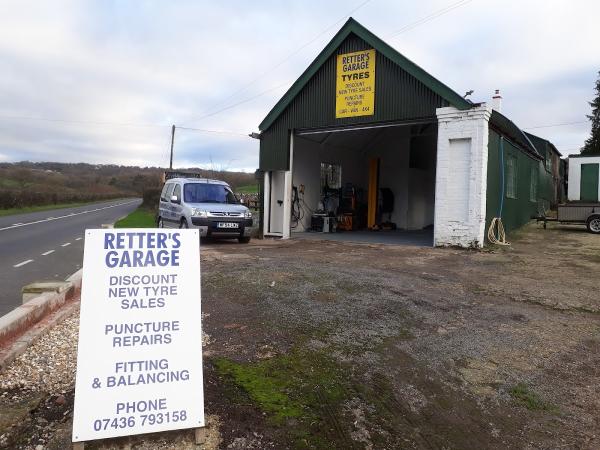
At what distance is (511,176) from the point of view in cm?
1716

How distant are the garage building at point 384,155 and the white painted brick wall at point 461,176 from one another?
27 mm

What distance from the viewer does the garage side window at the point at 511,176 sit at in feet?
54.1

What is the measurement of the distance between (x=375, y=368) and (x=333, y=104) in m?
12.2

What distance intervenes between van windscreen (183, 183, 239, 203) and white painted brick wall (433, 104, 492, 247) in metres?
6.53

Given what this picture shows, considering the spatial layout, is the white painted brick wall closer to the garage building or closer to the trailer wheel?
the garage building

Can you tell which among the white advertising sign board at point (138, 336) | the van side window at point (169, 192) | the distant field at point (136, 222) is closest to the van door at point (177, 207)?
the van side window at point (169, 192)

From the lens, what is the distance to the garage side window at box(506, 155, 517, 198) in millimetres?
16491

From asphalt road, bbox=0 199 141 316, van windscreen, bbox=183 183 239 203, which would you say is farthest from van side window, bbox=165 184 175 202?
asphalt road, bbox=0 199 141 316

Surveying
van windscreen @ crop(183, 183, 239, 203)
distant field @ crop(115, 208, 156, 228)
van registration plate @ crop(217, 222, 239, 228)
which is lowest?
distant field @ crop(115, 208, 156, 228)

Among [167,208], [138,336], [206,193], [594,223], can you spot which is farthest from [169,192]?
[594,223]

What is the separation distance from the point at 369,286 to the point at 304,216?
37.3 ft

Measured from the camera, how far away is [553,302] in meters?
6.93

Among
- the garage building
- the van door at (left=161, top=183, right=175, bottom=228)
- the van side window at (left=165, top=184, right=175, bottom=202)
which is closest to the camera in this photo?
the garage building

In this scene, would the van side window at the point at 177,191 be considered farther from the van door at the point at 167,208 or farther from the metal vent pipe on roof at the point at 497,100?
the metal vent pipe on roof at the point at 497,100
